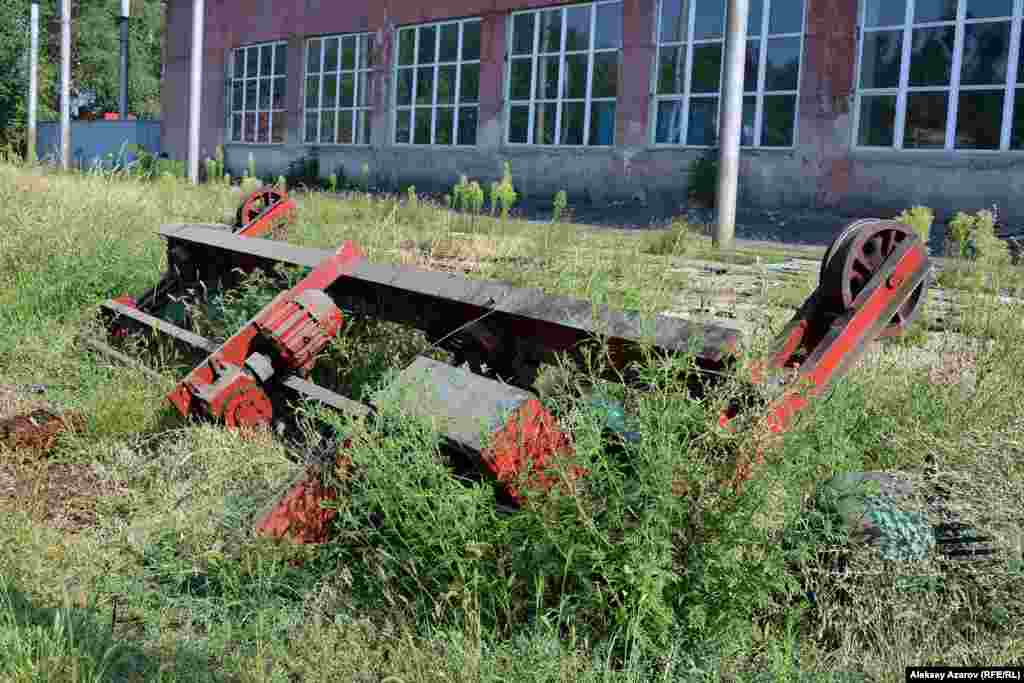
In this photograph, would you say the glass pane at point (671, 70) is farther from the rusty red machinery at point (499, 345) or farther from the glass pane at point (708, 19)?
the rusty red machinery at point (499, 345)

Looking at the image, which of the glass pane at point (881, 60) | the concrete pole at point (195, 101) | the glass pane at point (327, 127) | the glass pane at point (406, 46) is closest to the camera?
the glass pane at point (881, 60)

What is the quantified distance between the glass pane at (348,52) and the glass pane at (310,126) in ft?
5.75

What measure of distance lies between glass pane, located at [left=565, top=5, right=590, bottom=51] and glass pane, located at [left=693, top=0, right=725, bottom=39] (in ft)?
8.17

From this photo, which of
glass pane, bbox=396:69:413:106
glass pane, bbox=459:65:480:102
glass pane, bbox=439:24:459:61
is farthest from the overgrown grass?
glass pane, bbox=396:69:413:106

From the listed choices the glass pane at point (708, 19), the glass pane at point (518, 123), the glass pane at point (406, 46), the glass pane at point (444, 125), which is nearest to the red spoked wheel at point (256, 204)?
the glass pane at point (708, 19)

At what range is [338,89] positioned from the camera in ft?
84.8

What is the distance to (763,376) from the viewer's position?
3.21 m

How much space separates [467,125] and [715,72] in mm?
6404

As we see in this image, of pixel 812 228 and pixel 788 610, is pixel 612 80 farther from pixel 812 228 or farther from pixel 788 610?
pixel 788 610

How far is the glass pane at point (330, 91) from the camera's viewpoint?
85.0ft

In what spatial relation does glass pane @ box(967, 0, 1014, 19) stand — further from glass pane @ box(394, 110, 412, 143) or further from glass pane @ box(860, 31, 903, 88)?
glass pane @ box(394, 110, 412, 143)

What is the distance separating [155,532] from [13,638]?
110cm

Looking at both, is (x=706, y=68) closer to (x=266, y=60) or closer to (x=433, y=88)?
(x=433, y=88)

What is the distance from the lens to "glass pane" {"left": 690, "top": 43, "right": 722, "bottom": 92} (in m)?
17.7
